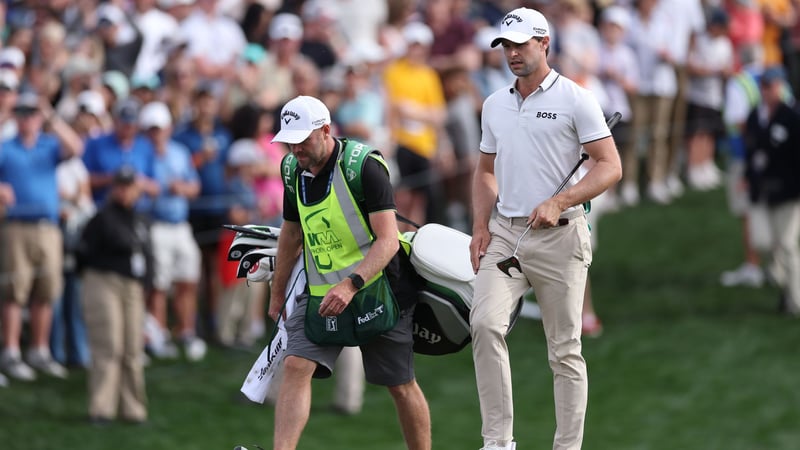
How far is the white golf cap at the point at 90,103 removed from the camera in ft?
47.1

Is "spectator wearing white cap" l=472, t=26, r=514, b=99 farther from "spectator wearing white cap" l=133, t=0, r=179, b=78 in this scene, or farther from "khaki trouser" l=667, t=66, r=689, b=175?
"spectator wearing white cap" l=133, t=0, r=179, b=78

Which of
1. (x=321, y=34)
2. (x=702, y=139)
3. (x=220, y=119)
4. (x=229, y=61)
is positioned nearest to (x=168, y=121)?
(x=220, y=119)

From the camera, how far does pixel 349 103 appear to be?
15.6 meters

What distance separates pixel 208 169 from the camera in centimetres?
1535

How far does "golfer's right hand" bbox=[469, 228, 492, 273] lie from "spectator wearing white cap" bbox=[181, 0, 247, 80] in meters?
8.29

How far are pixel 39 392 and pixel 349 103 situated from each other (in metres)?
4.17

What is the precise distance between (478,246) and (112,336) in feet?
18.6

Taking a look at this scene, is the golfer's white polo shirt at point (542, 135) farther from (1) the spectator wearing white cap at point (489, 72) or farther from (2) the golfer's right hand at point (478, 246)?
(1) the spectator wearing white cap at point (489, 72)

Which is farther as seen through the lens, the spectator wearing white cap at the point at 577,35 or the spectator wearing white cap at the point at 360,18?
the spectator wearing white cap at the point at 360,18

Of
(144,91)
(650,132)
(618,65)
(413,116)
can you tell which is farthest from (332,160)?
(650,132)

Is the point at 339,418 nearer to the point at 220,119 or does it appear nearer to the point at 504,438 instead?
the point at 220,119

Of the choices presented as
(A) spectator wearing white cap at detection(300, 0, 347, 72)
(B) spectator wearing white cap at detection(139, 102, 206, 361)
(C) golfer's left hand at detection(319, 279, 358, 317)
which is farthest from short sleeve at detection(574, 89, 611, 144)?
(A) spectator wearing white cap at detection(300, 0, 347, 72)

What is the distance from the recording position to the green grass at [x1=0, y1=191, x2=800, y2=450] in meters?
13.8

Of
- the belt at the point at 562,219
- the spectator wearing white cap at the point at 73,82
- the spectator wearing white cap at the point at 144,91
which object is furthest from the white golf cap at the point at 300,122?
the spectator wearing white cap at the point at 73,82
